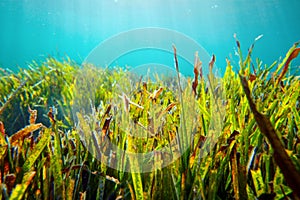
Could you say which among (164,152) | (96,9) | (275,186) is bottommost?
(275,186)

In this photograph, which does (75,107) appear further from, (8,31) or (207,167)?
(8,31)

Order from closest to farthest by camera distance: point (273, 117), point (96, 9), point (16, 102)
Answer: point (273, 117)
point (16, 102)
point (96, 9)

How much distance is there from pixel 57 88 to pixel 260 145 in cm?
202

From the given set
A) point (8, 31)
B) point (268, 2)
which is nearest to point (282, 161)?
point (268, 2)

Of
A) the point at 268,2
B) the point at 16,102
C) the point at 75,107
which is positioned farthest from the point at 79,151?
the point at 268,2

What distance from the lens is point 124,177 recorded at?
2.08 ft

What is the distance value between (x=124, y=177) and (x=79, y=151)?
0.47ft

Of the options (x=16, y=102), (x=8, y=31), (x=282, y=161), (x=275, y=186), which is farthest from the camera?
(x=8, y=31)

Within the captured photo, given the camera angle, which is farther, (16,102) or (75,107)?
(16,102)

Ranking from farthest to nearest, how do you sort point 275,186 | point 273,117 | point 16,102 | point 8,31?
point 8,31 < point 16,102 < point 273,117 < point 275,186

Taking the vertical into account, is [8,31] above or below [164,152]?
above

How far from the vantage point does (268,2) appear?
83.5ft

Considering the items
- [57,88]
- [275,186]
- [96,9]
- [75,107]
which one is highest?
[96,9]

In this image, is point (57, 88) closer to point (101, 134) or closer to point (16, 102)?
point (16, 102)
